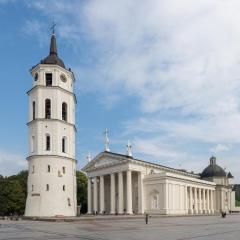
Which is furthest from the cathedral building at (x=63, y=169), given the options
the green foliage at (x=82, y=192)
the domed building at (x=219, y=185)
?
the domed building at (x=219, y=185)

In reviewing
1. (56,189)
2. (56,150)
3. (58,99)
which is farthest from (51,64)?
(56,189)

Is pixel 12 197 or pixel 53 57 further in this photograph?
pixel 12 197

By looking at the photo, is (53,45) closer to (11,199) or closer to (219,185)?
(11,199)

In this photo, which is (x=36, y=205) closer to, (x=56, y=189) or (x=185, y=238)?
(x=56, y=189)

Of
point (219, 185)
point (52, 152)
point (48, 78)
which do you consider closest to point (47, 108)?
point (48, 78)

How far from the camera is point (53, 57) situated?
68.6m

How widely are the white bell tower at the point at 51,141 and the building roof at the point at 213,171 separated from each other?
226 ft

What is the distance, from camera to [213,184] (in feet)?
374

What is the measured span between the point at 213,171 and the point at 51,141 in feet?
242

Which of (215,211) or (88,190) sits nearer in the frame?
(88,190)

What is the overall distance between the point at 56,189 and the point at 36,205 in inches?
137

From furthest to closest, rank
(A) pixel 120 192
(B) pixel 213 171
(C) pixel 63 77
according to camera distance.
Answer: (B) pixel 213 171 < (A) pixel 120 192 < (C) pixel 63 77

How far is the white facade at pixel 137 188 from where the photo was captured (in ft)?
292

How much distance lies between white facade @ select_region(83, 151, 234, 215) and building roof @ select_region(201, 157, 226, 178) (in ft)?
62.8
